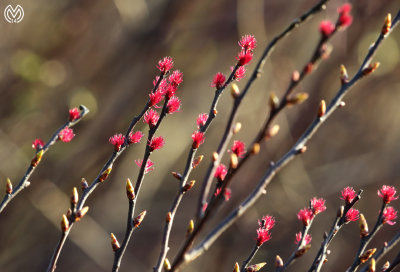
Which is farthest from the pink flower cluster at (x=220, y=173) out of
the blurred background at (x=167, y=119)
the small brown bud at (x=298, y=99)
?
the blurred background at (x=167, y=119)

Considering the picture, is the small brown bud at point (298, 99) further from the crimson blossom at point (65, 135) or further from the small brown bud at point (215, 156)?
the crimson blossom at point (65, 135)

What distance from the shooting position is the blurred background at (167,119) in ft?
11.6

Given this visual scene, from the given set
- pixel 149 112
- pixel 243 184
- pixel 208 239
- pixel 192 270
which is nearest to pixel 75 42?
pixel 243 184

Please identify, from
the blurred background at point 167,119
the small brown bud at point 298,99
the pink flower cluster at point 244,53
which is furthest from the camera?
the blurred background at point 167,119

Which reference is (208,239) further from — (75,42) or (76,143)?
(75,42)

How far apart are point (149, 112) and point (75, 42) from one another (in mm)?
3404

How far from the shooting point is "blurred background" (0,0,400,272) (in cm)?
353

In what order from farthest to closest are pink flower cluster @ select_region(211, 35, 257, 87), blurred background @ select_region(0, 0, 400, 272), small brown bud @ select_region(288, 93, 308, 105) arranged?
blurred background @ select_region(0, 0, 400, 272), pink flower cluster @ select_region(211, 35, 257, 87), small brown bud @ select_region(288, 93, 308, 105)

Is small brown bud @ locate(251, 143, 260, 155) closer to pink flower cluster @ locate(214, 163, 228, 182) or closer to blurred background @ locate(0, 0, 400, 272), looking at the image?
pink flower cluster @ locate(214, 163, 228, 182)

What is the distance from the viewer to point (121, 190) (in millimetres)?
4941

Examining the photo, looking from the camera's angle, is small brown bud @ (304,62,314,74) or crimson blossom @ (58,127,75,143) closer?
small brown bud @ (304,62,314,74)

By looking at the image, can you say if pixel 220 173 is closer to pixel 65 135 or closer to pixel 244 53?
pixel 244 53

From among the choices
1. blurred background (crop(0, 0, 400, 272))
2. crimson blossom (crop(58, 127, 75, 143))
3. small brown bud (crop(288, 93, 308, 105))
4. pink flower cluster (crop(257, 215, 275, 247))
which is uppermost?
blurred background (crop(0, 0, 400, 272))

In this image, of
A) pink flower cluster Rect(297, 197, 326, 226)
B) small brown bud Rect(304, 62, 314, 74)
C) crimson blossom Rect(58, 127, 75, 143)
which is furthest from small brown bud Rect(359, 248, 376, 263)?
crimson blossom Rect(58, 127, 75, 143)
